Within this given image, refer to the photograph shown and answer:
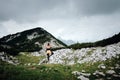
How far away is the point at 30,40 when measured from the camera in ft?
401

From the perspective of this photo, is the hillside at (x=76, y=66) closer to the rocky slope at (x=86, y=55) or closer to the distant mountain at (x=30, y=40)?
the rocky slope at (x=86, y=55)

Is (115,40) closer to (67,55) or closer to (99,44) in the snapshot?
(99,44)

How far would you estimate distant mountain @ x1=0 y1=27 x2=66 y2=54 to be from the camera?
111125mm

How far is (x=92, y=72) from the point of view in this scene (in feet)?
128

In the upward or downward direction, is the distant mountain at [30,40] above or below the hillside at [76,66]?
above

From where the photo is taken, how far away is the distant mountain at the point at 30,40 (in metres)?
111

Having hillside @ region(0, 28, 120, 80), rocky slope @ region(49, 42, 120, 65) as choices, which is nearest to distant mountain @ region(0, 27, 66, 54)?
hillside @ region(0, 28, 120, 80)

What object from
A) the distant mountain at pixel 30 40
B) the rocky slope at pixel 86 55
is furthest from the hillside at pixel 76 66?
the distant mountain at pixel 30 40

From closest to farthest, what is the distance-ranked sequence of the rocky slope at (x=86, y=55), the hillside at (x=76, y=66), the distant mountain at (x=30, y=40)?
1. the hillside at (x=76, y=66)
2. the rocky slope at (x=86, y=55)
3. the distant mountain at (x=30, y=40)

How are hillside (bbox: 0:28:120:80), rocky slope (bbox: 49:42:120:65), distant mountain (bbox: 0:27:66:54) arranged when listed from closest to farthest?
1. hillside (bbox: 0:28:120:80)
2. rocky slope (bbox: 49:42:120:65)
3. distant mountain (bbox: 0:27:66:54)

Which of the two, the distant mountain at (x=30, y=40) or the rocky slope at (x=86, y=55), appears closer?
the rocky slope at (x=86, y=55)

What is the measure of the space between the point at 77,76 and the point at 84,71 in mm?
3135

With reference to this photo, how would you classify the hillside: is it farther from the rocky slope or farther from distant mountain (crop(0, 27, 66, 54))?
distant mountain (crop(0, 27, 66, 54))

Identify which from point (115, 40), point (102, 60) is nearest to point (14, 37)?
point (115, 40)
